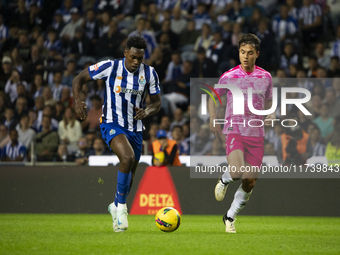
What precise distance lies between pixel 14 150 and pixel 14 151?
3 cm

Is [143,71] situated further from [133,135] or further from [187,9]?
[187,9]

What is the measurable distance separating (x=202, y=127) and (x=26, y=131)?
4006 millimetres

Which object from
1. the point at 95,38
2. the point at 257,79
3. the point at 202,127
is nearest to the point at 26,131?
the point at 202,127

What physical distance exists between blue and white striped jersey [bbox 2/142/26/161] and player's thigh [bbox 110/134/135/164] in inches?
212

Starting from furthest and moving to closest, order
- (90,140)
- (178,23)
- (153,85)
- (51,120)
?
1. (178,23)
2. (51,120)
3. (90,140)
4. (153,85)

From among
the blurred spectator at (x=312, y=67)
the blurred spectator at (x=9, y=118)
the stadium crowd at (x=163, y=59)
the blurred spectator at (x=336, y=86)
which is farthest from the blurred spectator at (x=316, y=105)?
the blurred spectator at (x=9, y=118)

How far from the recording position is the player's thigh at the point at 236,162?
696cm

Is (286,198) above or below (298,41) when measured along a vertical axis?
below

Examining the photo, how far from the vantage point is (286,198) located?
437 inches

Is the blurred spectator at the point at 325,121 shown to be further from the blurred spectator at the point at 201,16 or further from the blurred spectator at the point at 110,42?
the blurred spectator at the point at 110,42

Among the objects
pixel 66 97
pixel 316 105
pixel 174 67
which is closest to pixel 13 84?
pixel 66 97

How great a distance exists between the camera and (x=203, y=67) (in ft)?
47.2

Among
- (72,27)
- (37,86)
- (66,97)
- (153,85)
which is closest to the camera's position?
(153,85)

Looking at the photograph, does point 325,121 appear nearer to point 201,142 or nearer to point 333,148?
point 333,148
